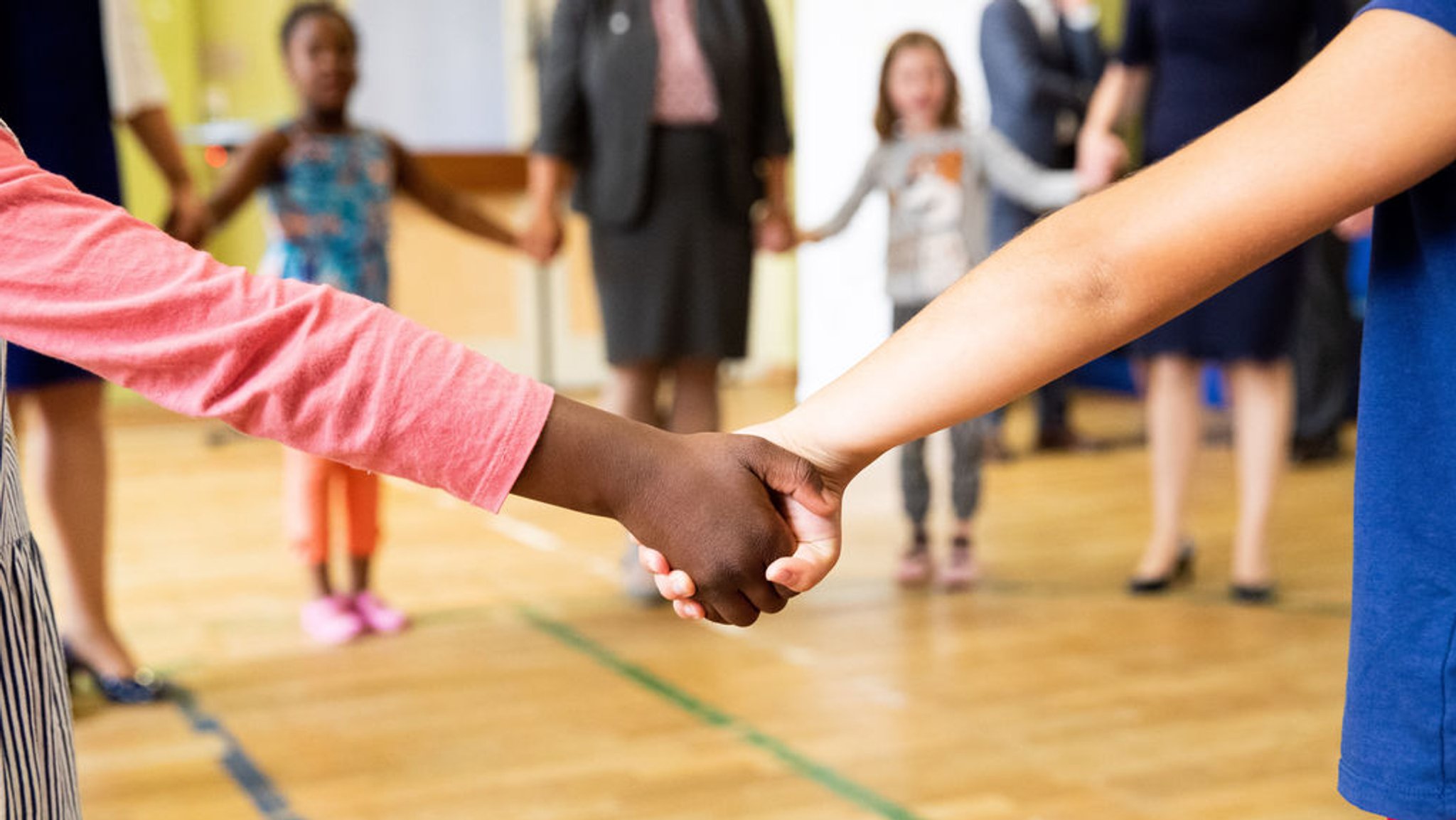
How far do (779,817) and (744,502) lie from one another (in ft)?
3.06

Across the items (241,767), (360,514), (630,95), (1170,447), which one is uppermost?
(630,95)

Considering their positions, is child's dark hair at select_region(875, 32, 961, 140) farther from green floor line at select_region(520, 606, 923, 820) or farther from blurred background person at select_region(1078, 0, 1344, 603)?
green floor line at select_region(520, 606, 923, 820)

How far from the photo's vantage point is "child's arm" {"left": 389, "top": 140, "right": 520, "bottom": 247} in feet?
9.65

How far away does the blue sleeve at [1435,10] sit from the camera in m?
0.73

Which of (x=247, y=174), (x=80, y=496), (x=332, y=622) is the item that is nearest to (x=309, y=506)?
(x=332, y=622)

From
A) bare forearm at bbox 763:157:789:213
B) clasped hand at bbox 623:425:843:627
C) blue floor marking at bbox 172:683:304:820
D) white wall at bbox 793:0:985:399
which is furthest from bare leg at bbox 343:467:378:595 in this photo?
white wall at bbox 793:0:985:399

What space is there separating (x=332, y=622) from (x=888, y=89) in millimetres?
1588

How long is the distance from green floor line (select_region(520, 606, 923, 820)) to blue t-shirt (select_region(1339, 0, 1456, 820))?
1.03 m

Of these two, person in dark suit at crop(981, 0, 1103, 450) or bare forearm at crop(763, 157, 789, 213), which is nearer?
bare forearm at crop(763, 157, 789, 213)

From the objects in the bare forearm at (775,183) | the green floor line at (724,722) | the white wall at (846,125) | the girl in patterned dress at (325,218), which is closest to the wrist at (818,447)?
the green floor line at (724,722)

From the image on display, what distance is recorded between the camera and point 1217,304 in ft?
9.18

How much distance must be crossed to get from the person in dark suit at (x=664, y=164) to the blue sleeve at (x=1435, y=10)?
215 cm

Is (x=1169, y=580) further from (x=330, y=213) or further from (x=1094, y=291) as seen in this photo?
(x=1094, y=291)

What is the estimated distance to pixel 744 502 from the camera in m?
0.98
